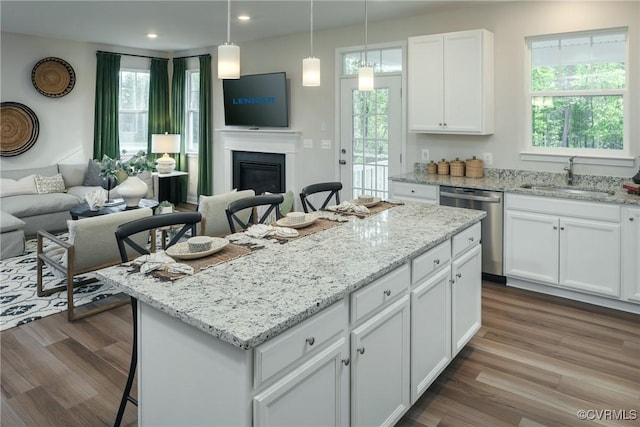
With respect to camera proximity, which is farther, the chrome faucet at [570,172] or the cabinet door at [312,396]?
the chrome faucet at [570,172]

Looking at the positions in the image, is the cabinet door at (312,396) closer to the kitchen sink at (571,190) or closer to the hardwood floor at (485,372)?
the hardwood floor at (485,372)

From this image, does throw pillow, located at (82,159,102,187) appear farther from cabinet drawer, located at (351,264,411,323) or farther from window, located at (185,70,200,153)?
cabinet drawer, located at (351,264,411,323)

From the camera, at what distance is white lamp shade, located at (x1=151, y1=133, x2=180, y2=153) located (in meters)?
7.88

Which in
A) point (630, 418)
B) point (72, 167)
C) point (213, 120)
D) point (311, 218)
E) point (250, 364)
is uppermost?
point (213, 120)

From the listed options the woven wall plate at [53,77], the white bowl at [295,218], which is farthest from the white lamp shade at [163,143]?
the white bowl at [295,218]

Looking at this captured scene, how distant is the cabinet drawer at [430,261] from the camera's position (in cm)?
Answer: 231

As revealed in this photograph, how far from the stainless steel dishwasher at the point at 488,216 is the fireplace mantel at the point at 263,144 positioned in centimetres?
266

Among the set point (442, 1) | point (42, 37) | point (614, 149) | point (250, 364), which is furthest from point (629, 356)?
point (42, 37)

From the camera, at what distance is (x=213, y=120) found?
7.82 m

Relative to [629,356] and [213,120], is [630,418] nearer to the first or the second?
[629,356]

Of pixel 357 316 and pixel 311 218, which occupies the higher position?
pixel 311 218

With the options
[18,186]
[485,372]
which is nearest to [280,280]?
[485,372]

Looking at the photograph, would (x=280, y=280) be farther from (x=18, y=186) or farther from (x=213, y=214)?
(x=18, y=186)

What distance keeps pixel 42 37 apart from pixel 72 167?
187 centimetres
